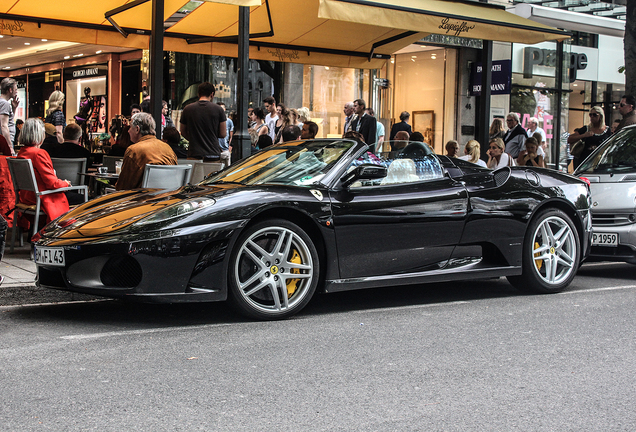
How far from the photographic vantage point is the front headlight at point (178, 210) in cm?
495

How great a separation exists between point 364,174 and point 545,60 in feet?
57.0

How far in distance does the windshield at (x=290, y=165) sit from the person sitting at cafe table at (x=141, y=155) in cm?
164

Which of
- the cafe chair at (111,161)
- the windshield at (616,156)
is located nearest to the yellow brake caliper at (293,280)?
the windshield at (616,156)

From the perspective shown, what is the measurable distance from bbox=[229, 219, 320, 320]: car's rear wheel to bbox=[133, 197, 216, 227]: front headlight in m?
0.34

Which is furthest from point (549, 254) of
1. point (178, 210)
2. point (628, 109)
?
point (628, 109)

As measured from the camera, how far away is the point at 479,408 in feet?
11.7

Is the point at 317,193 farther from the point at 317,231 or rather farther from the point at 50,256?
the point at 50,256

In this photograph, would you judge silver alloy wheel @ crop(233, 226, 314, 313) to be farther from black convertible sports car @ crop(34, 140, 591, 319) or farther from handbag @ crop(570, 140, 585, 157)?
handbag @ crop(570, 140, 585, 157)

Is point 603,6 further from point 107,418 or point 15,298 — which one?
point 107,418

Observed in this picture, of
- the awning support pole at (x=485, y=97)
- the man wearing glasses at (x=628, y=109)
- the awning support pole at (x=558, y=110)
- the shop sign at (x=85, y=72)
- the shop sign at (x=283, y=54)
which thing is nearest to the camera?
the man wearing glasses at (x=628, y=109)

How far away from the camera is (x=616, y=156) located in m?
8.83

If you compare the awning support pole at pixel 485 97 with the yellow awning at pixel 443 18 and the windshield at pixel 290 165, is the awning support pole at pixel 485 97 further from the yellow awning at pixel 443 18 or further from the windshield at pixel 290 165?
the windshield at pixel 290 165

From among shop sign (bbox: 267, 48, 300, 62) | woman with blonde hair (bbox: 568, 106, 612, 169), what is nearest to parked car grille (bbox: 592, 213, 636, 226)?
woman with blonde hair (bbox: 568, 106, 612, 169)

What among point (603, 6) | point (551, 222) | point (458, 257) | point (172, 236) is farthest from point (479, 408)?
point (603, 6)
